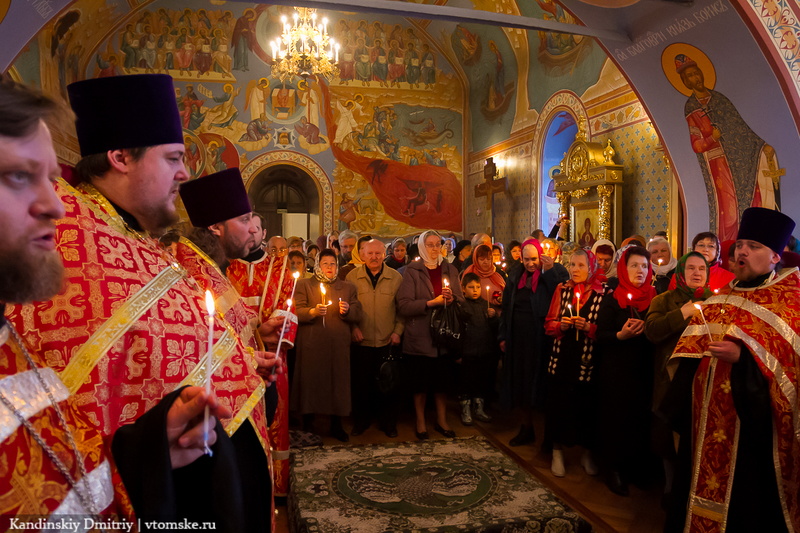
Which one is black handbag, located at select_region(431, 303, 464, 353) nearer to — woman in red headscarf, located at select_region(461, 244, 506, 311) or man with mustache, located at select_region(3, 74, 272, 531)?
woman in red headscarf, located at select_region(461, 244, 506, 311)

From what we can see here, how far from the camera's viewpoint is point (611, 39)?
671cm

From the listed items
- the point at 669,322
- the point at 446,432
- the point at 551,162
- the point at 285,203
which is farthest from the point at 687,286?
the point at 285,203

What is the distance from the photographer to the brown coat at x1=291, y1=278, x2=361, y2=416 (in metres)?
5.25

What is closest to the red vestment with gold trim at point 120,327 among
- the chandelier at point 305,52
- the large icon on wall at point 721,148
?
the large icon on wall at point 721,148

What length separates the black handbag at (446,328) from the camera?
536cm

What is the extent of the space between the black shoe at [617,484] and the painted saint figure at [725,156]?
322cm

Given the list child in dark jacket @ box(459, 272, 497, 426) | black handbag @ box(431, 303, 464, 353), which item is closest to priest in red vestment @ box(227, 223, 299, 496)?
black handbag @ box(431, 303, 464, 353)

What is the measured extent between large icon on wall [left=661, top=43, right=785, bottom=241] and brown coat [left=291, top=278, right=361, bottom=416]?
4253mm

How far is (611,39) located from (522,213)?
751 cm

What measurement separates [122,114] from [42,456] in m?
1.01

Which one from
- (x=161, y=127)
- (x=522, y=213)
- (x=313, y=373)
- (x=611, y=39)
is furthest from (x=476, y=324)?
(x=522, y=213)

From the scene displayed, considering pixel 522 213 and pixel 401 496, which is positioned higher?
pixel 522 213

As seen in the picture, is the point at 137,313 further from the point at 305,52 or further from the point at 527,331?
the point at 305,52

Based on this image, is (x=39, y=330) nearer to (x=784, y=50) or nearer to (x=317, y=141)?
(x=784, y=50)
